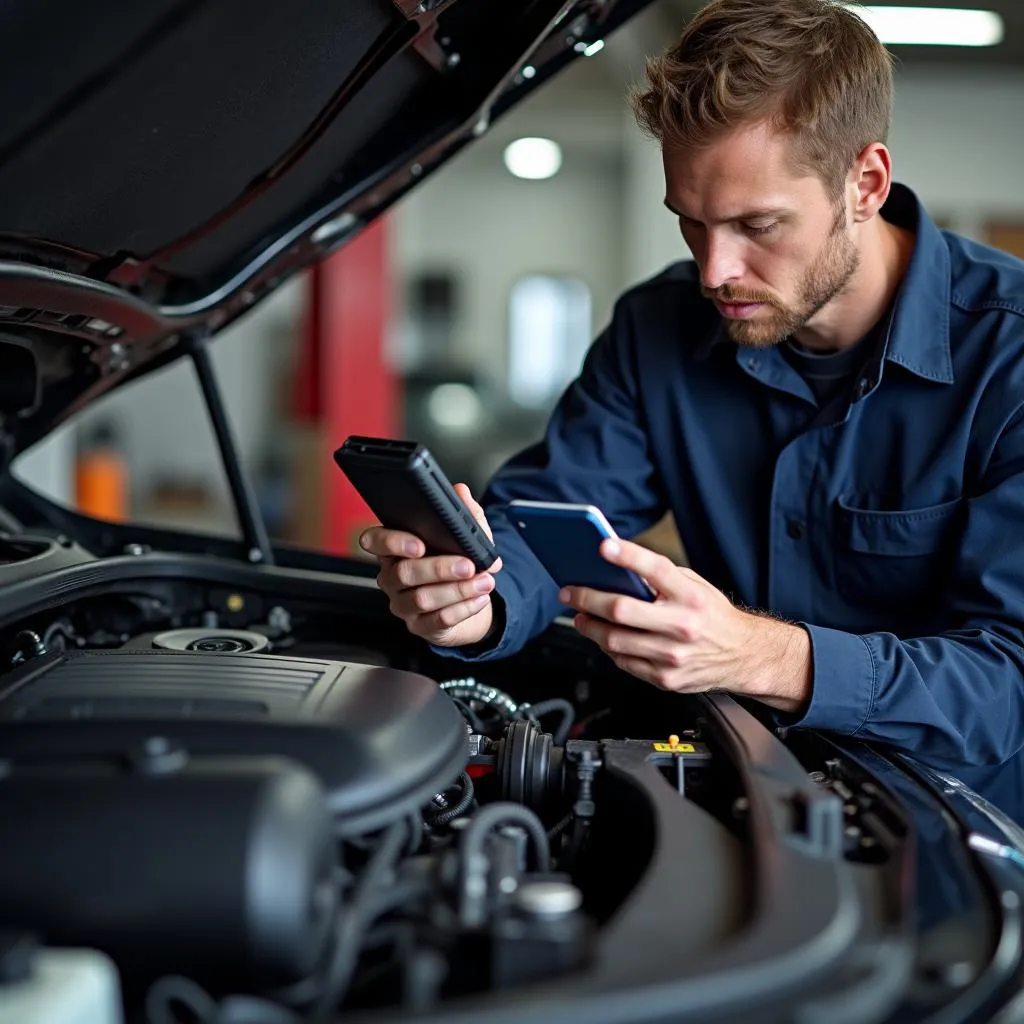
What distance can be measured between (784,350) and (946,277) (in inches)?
8.2

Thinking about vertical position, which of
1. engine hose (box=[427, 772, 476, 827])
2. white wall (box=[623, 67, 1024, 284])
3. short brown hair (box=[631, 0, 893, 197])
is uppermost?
white wall (box=[623, 67, 1024, 284])

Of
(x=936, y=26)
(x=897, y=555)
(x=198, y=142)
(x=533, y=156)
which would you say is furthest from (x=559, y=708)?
(x=533, y=156)

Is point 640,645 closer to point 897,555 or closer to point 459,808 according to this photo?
point 459,808

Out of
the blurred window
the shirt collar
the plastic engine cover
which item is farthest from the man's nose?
the blurred window

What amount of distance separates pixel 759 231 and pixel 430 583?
522 millimetres

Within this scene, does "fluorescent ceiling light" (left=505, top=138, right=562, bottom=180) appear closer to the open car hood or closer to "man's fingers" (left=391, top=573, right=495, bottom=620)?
the open car hood

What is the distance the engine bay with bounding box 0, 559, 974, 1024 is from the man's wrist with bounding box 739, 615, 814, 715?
64mm

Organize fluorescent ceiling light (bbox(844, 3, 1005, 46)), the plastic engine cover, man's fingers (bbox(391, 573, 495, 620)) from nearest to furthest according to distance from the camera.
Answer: the plastic engine cover < man's fingers (bbox(391, 573, 495, 620)) < fluorescent ceiling light (bbox(844, 3, 1005, 46))

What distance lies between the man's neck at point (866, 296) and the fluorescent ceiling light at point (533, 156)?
26.2ft

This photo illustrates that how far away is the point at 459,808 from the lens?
1.04 m

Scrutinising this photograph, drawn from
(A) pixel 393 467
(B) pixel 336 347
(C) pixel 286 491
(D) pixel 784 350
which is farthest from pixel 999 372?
(C) pixel 286 491

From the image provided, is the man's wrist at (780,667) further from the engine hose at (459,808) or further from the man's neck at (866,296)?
the man's neck at (866,296)

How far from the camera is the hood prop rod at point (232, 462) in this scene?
5.63 ft

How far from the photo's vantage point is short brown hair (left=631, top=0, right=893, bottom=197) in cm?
130
